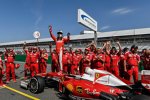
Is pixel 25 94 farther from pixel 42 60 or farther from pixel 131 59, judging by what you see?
pixel 42 60

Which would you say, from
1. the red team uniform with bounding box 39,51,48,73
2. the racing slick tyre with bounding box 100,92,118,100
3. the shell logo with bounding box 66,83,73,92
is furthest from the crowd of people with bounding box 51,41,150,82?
the racing slick tyre with bounding box 100,92,118,100

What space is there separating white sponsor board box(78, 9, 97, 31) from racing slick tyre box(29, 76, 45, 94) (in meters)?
5.10

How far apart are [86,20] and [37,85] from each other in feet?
19.7

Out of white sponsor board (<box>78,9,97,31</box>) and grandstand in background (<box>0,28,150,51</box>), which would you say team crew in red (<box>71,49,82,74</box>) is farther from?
grandstand in background (<box>0,28,150,51</box>)

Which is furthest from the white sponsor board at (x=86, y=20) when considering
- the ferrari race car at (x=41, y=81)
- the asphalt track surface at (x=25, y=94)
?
the asphalt track surface at (x=25, y=94)

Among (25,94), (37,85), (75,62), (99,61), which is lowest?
(25,94)

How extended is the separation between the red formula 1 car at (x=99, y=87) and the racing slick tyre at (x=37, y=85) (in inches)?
47.7

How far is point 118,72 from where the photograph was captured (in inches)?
371

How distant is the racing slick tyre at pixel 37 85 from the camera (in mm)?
8039

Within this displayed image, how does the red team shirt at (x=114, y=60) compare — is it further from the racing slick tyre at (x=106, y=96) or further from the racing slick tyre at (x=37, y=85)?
the racing slick tyre at (x=106, y=96)

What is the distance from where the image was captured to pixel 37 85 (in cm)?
805

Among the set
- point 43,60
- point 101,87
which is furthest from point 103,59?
point 43,60

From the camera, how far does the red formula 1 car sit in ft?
18.5

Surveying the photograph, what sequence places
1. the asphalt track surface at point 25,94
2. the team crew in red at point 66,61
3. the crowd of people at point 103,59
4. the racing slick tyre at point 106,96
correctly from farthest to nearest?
the team crew in red at point 66,61 → the crowd of people at point 103,59 → the asphalt track surface at point 25,94 → the racing slick tyre at point 106,96
